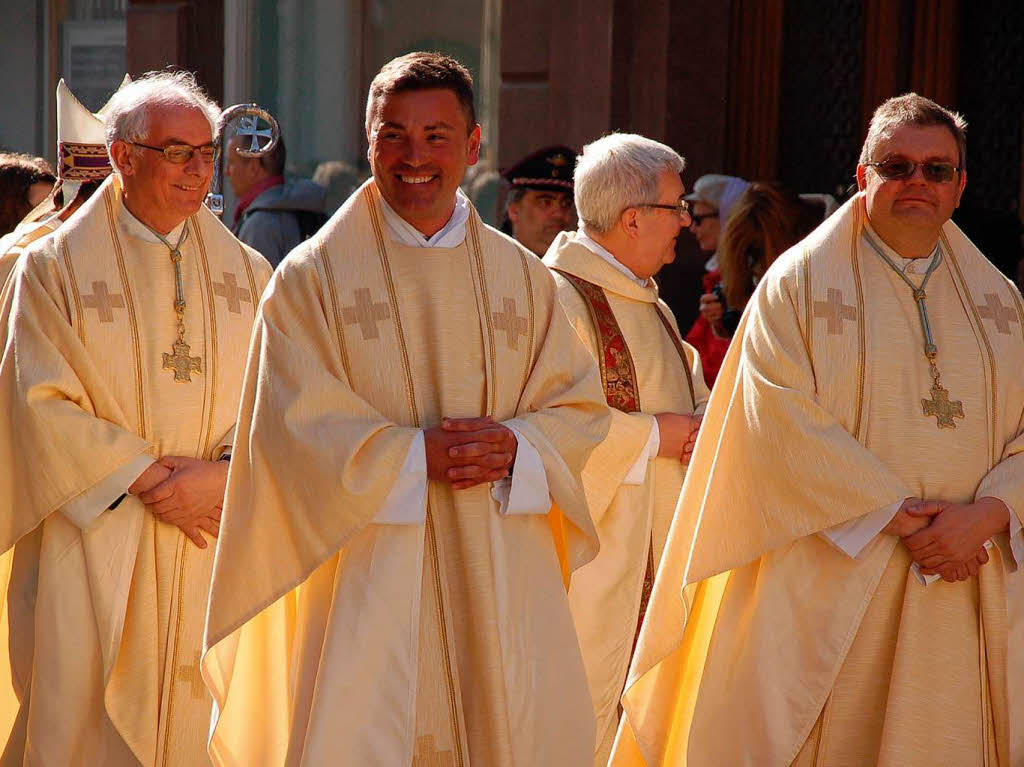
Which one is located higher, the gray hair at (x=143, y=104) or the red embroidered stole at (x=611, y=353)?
the gray hair at (x=143, y=104)

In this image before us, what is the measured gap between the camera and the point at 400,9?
11078 millimetres

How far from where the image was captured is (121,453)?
530 cm

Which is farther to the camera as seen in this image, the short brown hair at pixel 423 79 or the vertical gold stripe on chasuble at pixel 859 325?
the vertical gold stripe on chasuble at pixel 859 325

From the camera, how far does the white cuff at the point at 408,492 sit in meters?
4.61

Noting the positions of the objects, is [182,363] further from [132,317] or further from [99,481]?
[99,481]

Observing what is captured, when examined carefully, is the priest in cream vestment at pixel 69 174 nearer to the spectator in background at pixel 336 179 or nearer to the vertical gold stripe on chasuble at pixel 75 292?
the vertical gold stripe on chasuble at pixel 75 292

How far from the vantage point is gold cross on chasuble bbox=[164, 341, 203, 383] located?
5.54 metres

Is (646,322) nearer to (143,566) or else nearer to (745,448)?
(745,448)

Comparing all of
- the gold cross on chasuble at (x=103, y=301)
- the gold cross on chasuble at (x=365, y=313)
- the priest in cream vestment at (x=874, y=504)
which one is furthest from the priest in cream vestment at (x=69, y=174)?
the priest in cream vestment at (x=874, y=504)

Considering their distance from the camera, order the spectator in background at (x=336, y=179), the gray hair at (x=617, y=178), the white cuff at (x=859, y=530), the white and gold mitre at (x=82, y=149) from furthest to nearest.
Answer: the spectator in background at (x=336, y=179), the white and gold mitre at (x=82, y=149), the gray hair at (x=617, y=178), the white cuff at (x=859, y=530)

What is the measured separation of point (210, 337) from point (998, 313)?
232cm

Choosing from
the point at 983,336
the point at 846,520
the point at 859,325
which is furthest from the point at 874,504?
the point at 983,336

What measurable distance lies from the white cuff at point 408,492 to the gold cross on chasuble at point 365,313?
0.34 meters

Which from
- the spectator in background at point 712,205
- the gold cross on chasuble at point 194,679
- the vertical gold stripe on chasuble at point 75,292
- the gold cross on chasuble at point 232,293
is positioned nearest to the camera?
the vertical gold stripe on chasuble at point 75,292
